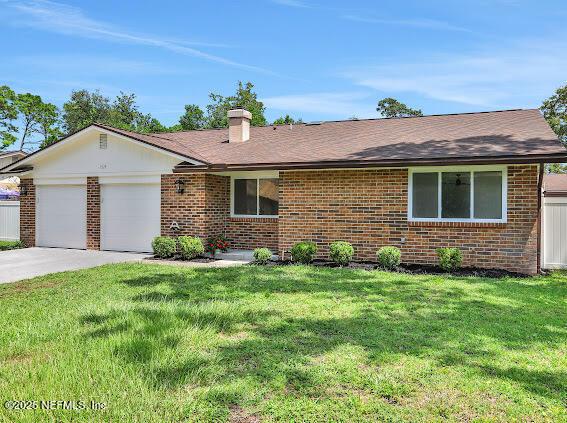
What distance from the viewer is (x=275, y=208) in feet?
44.5

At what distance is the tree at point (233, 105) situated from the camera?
44.9 meters

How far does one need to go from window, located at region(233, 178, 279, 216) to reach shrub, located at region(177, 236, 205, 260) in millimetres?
2012

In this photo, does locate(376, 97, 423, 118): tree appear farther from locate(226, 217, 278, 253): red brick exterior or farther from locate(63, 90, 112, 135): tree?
locate(226, 217, 278, 253): red brick exterior

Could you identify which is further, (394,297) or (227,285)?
(227,285)

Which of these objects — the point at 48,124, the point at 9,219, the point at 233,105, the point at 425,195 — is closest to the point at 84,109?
the point at 48,124

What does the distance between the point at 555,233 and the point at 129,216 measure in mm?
12608

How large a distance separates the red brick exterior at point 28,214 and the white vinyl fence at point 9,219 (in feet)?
8.30

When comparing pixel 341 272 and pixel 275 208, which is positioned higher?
pixel 275 208

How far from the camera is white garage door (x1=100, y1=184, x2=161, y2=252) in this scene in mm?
13773

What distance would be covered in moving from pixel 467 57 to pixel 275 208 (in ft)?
35.7

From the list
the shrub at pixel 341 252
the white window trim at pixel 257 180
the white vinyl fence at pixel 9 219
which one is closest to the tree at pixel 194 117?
the white vinyl fence at pixel 9 219

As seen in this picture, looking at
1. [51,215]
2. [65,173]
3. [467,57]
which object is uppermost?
[467,57]

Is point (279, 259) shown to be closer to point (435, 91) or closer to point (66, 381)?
point (66, 381)

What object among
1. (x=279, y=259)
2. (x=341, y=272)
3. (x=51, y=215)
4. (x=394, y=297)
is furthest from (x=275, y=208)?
(x=51, y=215)
